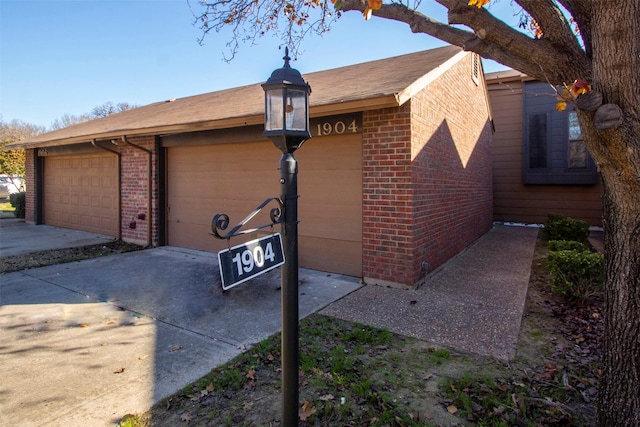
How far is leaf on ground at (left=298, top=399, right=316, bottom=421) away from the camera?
252 cm

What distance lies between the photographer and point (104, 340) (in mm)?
3742

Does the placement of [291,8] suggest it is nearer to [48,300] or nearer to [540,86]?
[48,300]

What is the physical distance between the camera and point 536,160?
12578 mm

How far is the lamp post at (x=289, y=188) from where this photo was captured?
205cm

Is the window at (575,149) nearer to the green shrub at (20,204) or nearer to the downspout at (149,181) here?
the downspout at (149,181)

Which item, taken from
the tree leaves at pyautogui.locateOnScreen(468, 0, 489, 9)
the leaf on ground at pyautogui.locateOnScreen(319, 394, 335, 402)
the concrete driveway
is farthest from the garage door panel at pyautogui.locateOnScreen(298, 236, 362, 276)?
the tree leaves at pyautogui.locateOnScreen(468, 0, 489, 9)

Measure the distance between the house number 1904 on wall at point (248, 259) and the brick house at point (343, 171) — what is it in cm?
337

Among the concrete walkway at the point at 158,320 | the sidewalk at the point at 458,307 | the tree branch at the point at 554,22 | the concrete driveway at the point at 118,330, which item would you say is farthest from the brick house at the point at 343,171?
the tree branch at the point at 554,22

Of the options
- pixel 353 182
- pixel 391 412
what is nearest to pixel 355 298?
pixel 353 182

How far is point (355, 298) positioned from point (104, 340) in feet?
9.39

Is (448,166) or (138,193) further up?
(448,166)

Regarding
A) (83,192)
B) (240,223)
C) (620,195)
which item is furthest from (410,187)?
(83,192)

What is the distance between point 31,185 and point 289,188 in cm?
1443

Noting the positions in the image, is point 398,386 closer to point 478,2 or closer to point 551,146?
point 478,2
